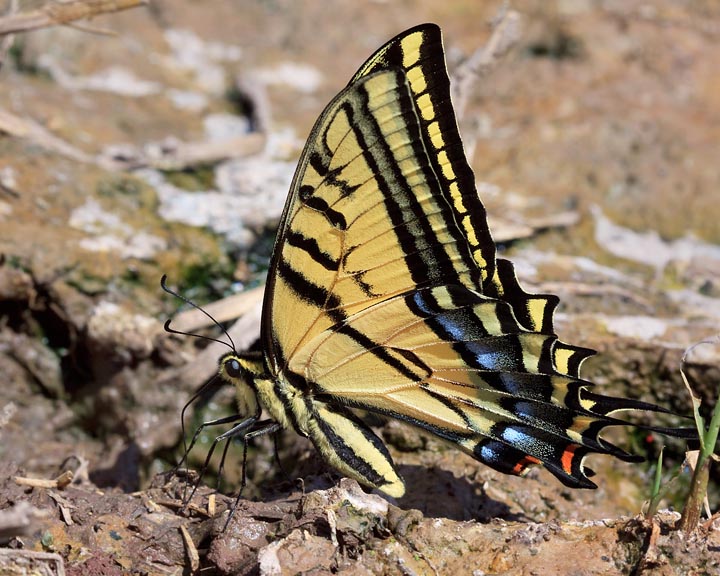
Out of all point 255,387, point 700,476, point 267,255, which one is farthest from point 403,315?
point 267,255

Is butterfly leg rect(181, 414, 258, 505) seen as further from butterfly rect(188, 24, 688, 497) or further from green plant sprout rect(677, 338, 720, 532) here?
green plant sprout rect(677, 338, 720, 532)

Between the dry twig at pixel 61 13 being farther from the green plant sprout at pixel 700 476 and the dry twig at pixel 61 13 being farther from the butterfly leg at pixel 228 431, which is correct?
the green plant sprout at pixel 700 476

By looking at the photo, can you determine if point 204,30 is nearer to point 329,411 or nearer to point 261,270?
point 261,270

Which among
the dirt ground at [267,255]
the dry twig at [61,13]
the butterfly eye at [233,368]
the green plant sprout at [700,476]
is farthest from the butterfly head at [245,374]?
the dry twig at [61,13]

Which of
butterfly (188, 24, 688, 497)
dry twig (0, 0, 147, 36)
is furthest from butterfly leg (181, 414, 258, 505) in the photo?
dry twig (0, 0, 147, 36)

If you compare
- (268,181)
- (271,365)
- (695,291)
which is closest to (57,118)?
(268,181)

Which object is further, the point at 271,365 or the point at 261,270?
the point at 261,270
